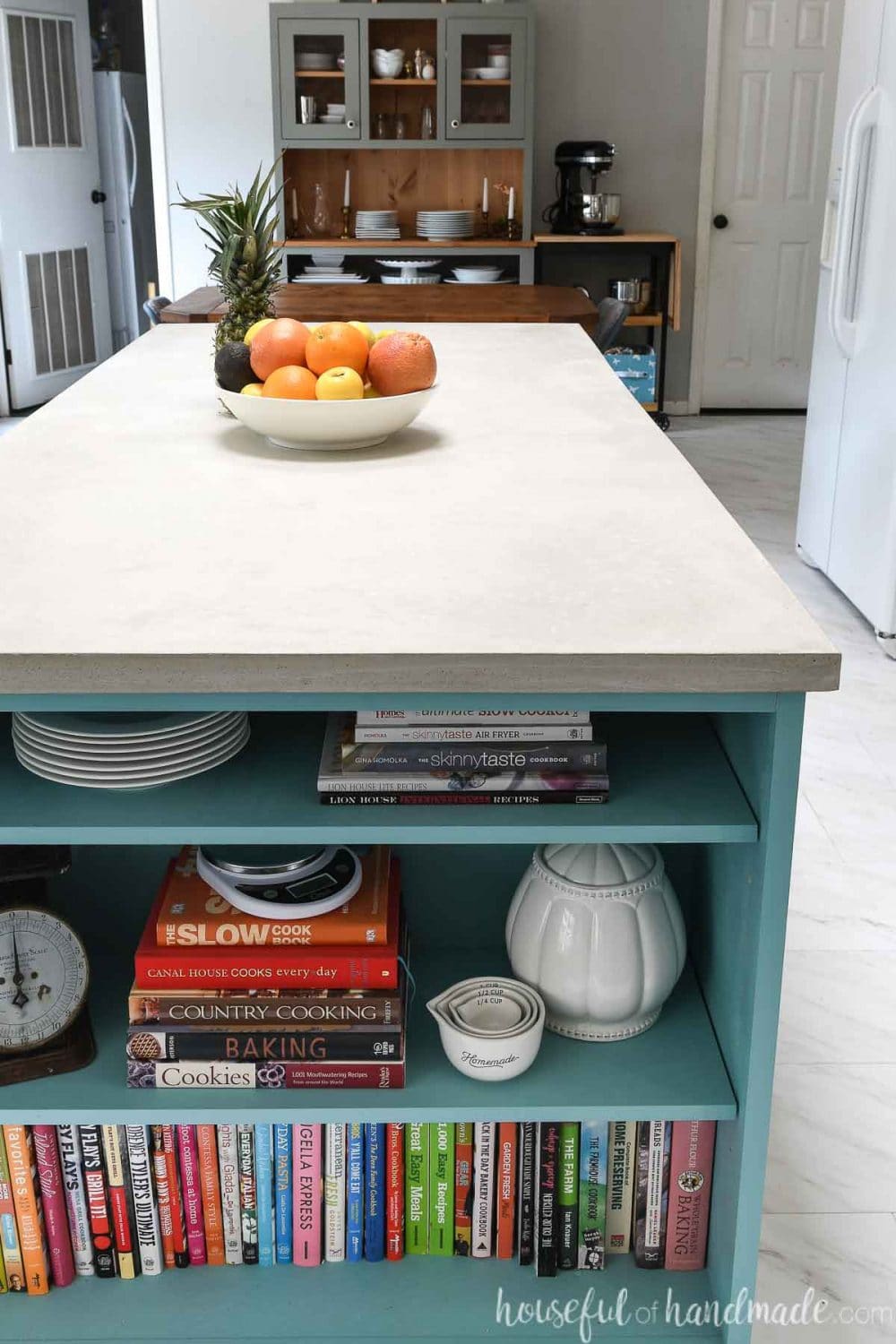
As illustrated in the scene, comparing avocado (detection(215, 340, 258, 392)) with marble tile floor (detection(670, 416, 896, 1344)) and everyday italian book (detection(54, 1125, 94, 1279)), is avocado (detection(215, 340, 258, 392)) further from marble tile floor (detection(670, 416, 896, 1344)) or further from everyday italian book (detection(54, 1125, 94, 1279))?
marble tile floor (detection(670, 416, 896, 1344))

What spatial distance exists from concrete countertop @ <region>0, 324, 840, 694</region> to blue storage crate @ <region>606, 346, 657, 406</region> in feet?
14.2

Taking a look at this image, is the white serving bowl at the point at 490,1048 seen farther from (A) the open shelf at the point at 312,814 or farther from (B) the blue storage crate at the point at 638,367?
(B) the blue storage crate at the point at 638,367

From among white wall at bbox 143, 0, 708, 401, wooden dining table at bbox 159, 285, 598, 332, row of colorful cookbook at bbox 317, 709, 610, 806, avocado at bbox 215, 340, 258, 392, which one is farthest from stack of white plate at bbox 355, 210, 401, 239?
row of colorful cookbook at bbox 317, 709, 610, 806

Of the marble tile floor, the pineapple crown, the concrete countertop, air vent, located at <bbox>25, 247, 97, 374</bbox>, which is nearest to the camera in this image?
the concrete countertop

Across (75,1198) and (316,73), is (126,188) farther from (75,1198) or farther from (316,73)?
(75,1198)

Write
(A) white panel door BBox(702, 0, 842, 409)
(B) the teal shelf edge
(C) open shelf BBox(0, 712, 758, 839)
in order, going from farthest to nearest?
(A) white panel door BBox(702, 0, 842, 409)
(B) the teal shelf edge
(C) open shelf BBox(0, 712, 758, 839)

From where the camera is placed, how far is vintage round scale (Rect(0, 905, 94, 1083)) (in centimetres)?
148

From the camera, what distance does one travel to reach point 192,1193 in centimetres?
159

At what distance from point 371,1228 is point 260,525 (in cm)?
86

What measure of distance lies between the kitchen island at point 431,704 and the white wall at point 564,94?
541 cm

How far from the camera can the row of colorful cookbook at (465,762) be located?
1365 millimetres

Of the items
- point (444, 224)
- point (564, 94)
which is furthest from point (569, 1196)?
point (564, 94)

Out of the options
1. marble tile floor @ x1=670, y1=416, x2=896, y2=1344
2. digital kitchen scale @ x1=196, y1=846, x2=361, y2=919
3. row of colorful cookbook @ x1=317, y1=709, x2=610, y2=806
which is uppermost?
row of colorful cookbook @ x1=317, y1=709, x2=610, y2=806

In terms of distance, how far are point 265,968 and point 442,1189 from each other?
39cm
